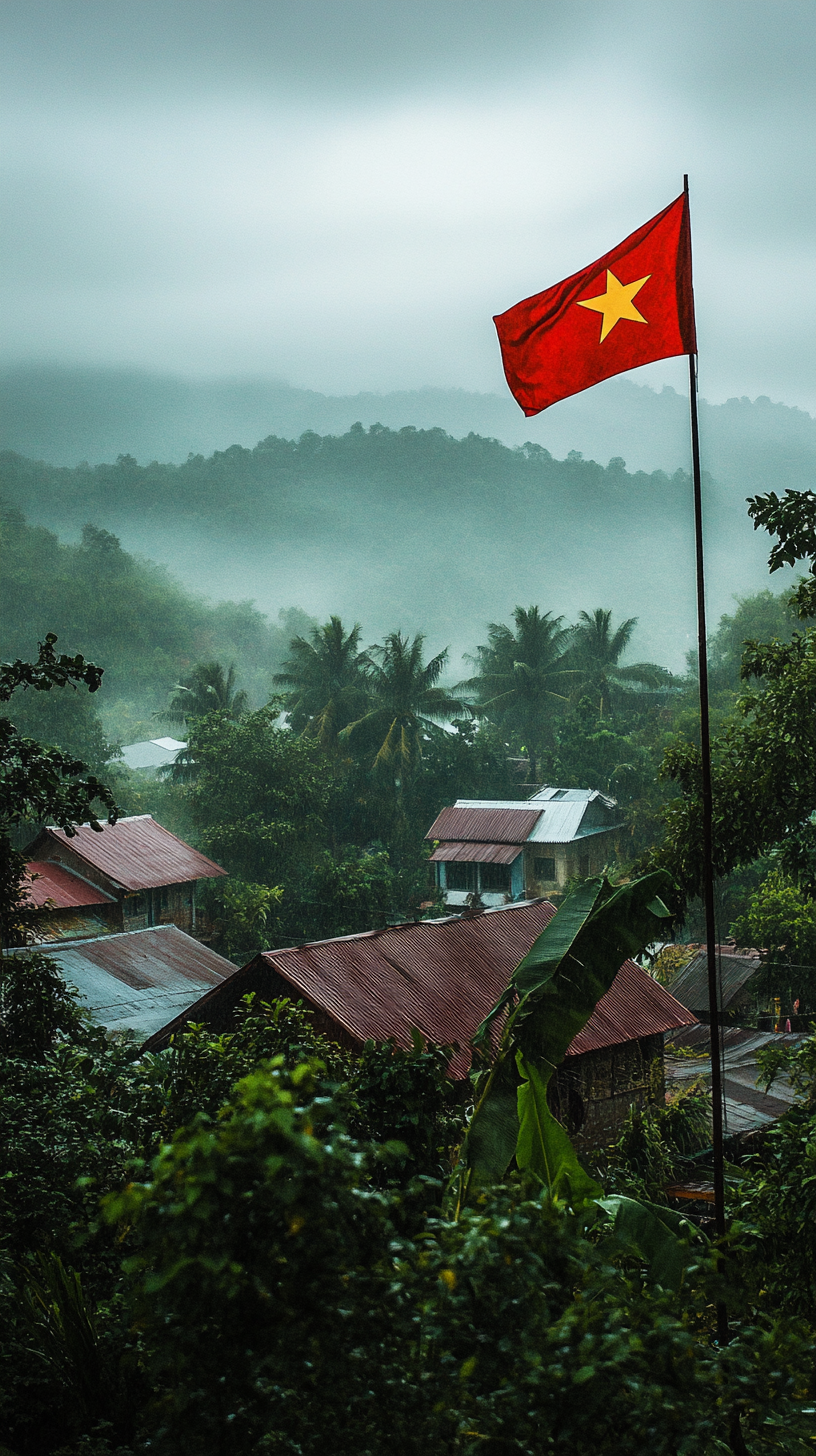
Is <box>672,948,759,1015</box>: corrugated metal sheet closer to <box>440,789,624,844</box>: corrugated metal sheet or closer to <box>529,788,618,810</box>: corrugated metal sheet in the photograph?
<box>440,789,624,844</box>: corrugated metal sheet

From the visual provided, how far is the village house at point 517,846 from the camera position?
1373 inches

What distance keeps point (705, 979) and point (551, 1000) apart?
18.2m

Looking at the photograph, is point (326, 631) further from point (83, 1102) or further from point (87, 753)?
point (83, 1102)

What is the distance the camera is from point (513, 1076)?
6.01m

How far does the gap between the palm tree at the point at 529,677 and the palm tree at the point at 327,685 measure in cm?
653

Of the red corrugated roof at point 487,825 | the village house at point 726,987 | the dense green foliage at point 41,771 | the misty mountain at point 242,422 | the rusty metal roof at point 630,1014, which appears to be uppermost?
the misty mountain at point 242,422

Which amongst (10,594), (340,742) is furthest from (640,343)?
(10,594)

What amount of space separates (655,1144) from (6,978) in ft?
32.5

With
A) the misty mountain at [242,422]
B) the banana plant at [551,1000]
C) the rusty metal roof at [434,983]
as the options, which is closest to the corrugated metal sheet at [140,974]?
the rusty metal roof at [434,983]

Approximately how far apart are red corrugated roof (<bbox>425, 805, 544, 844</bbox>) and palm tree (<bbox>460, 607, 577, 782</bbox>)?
10.9 m

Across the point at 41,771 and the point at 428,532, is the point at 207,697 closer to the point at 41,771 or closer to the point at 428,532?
the point at 41,771

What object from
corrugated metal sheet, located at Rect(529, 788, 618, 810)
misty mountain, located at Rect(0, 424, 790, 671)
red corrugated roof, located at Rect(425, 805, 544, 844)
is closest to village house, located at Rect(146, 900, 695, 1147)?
red corrugated roof, located at Rect(425, 805, 544, 844)

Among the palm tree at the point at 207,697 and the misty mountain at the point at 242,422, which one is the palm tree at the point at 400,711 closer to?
the palm tree at the point at 207,697

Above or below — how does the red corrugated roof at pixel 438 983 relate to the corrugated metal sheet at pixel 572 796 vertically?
below
